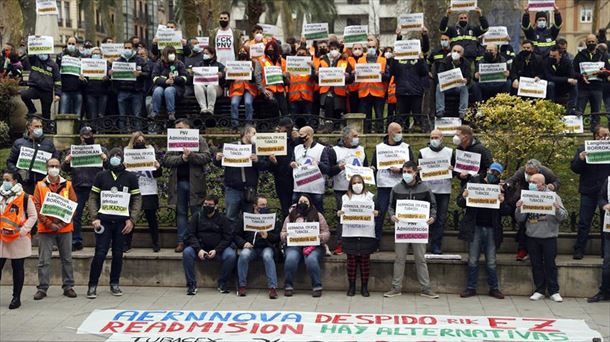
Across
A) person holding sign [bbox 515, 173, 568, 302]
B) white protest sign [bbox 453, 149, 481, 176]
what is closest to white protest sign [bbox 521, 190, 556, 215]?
person holding sign [bbox 515, 173, 568, 302]

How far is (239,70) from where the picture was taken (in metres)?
18.9

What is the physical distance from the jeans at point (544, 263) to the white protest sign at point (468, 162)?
1324 mm

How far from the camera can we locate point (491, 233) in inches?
577

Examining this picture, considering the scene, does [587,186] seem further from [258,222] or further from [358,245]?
[258,222]

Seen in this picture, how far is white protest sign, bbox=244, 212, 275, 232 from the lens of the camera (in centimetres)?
1498

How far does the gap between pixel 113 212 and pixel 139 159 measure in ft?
3.85

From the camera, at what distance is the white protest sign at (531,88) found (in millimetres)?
18484

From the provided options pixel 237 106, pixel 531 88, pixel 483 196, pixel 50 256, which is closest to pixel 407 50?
pixel 531 88

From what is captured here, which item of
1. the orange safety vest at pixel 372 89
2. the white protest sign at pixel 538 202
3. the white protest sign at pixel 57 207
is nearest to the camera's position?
the white protest sign at pixel 538 202

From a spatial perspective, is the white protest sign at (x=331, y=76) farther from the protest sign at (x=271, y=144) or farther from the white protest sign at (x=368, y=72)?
the protest sign at (x=271, y=144)

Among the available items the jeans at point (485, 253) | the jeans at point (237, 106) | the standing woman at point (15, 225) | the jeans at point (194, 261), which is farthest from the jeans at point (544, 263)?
the standing woman at point (15, 225)

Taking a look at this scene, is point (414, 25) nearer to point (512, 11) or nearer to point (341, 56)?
point (341, 56)

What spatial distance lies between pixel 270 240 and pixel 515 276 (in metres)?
3.80

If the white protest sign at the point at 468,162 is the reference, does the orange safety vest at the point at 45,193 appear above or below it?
below
